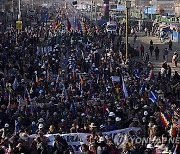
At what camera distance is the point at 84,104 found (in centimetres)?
1830

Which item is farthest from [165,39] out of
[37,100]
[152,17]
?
[37,100]

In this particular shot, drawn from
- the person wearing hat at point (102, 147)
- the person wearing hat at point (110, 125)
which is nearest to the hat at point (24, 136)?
the person wearing hat at point (102, 147)

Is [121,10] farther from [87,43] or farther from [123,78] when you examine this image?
[123,78]

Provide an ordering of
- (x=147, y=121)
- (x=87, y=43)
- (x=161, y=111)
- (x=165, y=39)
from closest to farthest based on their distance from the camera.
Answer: (x=147, y=121)
(x=161, y=111)
(x=87, y=43)
(x=165, y=39)

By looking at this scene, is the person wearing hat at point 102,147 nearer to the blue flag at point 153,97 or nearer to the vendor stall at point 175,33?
the blue flag at point 153,97

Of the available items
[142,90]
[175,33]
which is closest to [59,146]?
[142,90]

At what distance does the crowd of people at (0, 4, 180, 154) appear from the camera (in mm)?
12336

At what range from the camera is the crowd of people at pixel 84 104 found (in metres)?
12.3

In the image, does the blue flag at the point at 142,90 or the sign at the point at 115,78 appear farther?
the sign at the point at 115,78

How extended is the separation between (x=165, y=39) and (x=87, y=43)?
19889mm

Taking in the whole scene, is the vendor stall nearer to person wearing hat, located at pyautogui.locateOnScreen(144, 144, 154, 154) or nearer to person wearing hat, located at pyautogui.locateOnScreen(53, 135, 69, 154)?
person wearing hat, located at pyautogui.locateOnScreen(144, 144, 154, 154)

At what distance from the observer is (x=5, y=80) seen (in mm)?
22969

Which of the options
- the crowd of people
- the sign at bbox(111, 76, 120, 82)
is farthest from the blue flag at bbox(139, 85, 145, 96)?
the sign at bbox(111, 76, 120, 82)

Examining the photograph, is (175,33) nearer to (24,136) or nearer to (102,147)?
(24,136)
